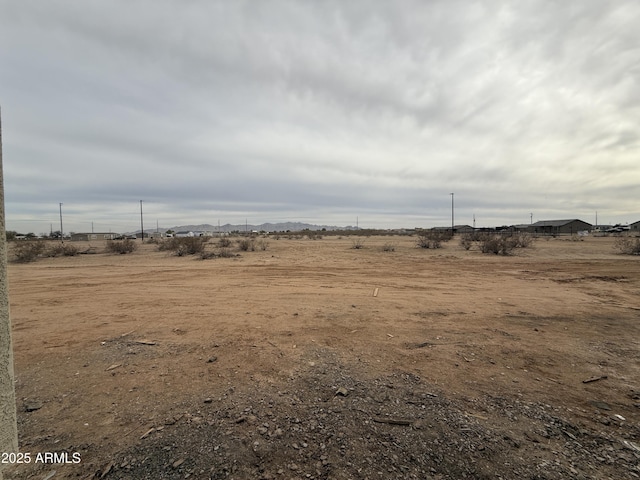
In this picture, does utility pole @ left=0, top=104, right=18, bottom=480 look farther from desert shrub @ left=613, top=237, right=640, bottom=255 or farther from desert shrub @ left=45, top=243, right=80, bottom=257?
desert shrub @ left=613, top=237, right=640, bottom=255

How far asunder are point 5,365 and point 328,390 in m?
2.77

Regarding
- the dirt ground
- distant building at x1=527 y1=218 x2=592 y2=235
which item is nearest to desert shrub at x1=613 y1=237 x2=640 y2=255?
the dirt ground

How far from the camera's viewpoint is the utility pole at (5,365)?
67.4 inches

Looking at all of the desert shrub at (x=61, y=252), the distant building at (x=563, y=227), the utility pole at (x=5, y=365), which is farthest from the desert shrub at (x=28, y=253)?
the distant building at (x=563, y=227)

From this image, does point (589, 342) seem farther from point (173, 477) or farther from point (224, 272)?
point (224, 272)

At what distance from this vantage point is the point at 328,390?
365cm

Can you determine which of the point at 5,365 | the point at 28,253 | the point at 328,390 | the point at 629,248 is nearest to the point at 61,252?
the point at 28,253

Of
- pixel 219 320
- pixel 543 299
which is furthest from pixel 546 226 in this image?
pixel 219 320

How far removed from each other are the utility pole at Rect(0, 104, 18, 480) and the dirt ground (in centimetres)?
91

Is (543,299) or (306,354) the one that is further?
(543,299)

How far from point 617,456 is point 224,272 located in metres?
13.1

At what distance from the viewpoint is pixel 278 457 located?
8.68 ft

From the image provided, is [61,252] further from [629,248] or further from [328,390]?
[629,248]

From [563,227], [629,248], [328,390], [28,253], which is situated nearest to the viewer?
[328,390]
